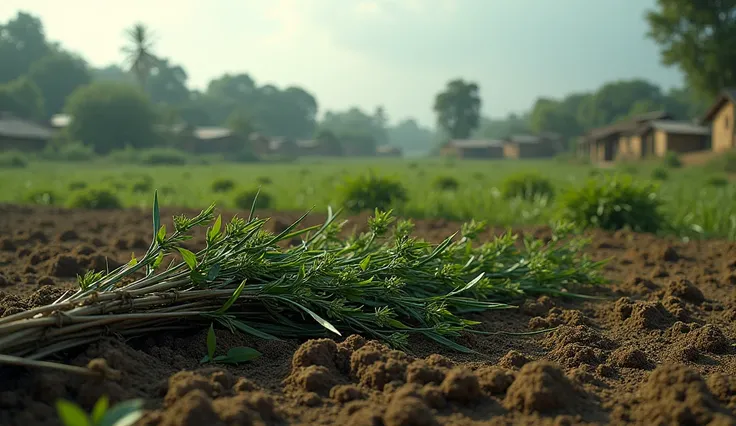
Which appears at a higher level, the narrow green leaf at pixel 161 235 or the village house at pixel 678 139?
the village house at pixel 678 139

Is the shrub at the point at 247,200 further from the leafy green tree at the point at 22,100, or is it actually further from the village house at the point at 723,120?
the leafy green tree at the point at 22,100

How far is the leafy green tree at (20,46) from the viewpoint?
282 feet


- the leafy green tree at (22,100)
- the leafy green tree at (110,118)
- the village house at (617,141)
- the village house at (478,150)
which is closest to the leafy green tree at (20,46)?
the leafy green tree at (22,100)

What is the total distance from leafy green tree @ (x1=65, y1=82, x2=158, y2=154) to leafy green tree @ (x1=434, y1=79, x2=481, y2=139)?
2728 inches

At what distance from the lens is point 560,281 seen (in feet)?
12.4

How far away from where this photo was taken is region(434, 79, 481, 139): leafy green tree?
111188 mm

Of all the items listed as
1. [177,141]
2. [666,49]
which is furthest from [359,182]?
[177,141]

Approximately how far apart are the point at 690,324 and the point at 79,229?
Answer: 5.91 m

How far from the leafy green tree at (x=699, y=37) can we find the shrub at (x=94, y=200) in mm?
34113

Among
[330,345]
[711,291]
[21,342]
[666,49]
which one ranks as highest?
[666,49]

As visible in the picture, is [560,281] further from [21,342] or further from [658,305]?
[21,342]

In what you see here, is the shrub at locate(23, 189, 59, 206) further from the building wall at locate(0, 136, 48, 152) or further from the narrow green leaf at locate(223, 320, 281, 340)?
the building wall at locate(0, 136, 48, 152)

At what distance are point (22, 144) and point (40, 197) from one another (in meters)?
37.8

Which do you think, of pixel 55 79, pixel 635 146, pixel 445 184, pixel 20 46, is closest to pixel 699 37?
pixel 635 146
